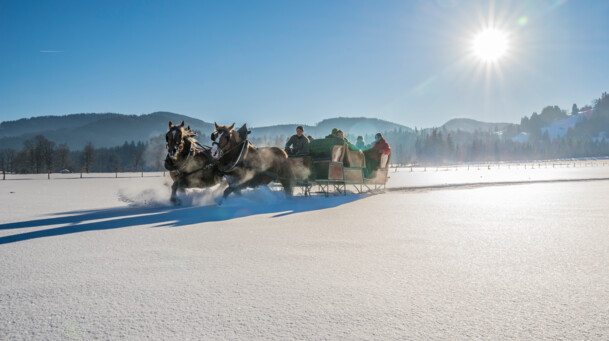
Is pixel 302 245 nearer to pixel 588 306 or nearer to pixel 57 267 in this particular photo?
pixel 57 267

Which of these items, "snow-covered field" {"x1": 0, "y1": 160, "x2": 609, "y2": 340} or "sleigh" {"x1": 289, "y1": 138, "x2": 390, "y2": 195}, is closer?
"snow-covered field" {"x1": 0, "y1": 160, "x2": 609, "y2": 340}

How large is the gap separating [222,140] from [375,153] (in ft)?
25.1

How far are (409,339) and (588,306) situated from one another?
150 centimetres

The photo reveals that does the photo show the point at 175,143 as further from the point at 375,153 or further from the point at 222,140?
the point at 375,153

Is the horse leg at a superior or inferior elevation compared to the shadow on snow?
superior

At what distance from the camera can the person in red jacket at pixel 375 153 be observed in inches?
626

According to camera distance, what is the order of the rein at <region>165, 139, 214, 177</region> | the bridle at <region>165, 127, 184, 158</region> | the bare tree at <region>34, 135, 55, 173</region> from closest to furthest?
the bridle at <region>165, 127, 184, 158</region> < the rein at <region>165, 139, 214, 177</region> < the bare tree at <region>34, 135, 55, 173</region>

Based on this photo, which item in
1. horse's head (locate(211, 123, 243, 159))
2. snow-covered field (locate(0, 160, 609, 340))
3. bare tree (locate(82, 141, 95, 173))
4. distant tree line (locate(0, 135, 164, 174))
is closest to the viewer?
snow-covered field (locate(0, 160, 609, 340))

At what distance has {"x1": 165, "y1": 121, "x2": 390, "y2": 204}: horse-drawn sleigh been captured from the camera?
9820mm

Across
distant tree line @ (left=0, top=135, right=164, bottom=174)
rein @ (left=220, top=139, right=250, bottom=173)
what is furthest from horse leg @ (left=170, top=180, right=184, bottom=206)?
distant tree line @ (left=0, top=135, right=164, bottom=174)

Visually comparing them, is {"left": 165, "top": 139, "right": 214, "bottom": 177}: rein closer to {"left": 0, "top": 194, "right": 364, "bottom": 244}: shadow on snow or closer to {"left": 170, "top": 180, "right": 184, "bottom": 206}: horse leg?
{"left": 170, "top": 180, "right": 184, "bottom": 206}: horse leg

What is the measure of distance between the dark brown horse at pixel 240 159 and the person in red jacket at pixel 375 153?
565 cm

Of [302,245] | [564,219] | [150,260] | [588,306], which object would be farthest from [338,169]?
[588,306]

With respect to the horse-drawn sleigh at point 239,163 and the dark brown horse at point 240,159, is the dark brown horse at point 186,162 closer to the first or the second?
the horse-drawn sleigh at point 239,163
